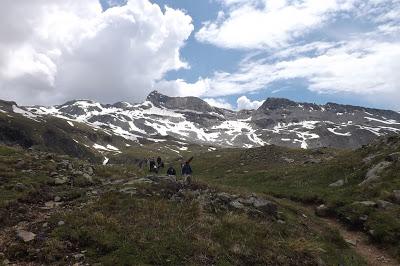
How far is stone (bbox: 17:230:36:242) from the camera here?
1705cm

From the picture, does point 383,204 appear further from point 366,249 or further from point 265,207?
point 265,207

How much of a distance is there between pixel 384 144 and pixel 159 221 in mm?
29243

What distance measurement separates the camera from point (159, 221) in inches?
780

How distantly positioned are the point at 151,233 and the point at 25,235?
16.4ft

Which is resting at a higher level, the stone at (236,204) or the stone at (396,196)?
the stone at (236,204)

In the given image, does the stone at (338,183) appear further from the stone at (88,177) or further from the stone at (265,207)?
the stone at (88,177)

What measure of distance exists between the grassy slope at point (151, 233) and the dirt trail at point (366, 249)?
1013 millimetres

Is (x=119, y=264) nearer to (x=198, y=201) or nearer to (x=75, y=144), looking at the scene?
(x=198, y=201)

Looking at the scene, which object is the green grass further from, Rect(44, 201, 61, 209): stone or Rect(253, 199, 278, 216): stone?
Rect(44, 201, 61, 209): stone

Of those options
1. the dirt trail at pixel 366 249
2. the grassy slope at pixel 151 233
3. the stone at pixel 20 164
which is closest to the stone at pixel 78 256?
the grassy slope at pixel 151 233

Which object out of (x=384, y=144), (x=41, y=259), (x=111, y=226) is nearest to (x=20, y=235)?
(x=41, y=259)

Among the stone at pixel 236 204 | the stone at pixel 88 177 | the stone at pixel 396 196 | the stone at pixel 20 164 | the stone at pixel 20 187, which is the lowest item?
the stone at pixel 396 196

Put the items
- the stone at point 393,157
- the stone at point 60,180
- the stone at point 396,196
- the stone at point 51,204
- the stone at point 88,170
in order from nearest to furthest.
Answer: the stone at point 51,204
the stone at point 60,180
the stone at point 396,196
the stone at point 88,170
the stone at point 393,157

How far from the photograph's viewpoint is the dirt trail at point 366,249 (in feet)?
71.9
